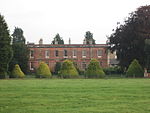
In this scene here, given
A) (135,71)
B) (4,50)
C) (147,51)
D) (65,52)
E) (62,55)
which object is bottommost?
(135,71)

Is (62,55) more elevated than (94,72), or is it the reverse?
(62,55)

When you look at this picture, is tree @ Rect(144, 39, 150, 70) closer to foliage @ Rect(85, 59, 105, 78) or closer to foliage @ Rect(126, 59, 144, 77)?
foliage @ Rect(126, 59, 144, 77)

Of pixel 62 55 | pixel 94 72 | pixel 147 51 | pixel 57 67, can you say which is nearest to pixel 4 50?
pixel 94 72

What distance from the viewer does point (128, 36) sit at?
5384cm

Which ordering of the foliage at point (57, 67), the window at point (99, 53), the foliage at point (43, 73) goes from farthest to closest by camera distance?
the window at point (99, 53)
the foliage at point (57, 67)
the foliage at point (43, 73)

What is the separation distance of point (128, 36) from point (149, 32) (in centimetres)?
405

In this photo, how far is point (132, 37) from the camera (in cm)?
5338

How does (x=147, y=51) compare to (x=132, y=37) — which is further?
(x=132, y=37)

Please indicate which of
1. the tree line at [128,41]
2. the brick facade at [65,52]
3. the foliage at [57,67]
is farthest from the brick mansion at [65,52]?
the tree line at [128,41]

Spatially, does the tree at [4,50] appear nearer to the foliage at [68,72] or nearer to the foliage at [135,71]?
the foliage at [68,72]

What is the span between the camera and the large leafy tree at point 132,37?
51438mm

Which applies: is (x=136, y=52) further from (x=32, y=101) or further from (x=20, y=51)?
(x=32, y=101)

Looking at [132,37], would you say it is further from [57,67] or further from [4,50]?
[57,67]

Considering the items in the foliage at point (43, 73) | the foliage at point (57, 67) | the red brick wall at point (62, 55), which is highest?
the red brick wall at point (62, 55)
